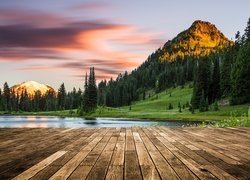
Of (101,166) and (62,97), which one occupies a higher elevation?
(62,97)

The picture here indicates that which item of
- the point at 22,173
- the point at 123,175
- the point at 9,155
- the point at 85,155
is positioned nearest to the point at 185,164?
the point at 123,175

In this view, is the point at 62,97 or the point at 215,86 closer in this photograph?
the point at 215,86

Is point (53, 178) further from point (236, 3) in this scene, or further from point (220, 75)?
point (220, 75)

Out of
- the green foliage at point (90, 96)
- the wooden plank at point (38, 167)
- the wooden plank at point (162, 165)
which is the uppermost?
the green foliage at point (90, 96)

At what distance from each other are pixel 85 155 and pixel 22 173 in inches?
70.9

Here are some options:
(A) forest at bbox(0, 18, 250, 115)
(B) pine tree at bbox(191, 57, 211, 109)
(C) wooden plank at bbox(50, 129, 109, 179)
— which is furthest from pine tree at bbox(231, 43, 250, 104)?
(C) wooden plank at bbox(50, 129, 109, 179)

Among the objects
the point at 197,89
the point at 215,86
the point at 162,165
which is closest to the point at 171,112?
the point at 197,89

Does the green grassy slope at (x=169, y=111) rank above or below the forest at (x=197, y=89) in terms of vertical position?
below

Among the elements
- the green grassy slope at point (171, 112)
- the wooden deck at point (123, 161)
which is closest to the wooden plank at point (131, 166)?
the wooden deck at point (123, 161)

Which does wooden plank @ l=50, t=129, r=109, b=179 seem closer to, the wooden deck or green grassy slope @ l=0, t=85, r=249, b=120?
the wooden deck

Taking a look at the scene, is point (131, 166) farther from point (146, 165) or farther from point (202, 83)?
point (202, 83)

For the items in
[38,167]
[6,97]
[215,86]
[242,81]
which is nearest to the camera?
[38,167]

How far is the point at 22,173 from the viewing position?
4641 millimetres

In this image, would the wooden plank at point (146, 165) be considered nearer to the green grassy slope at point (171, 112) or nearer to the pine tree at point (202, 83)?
the green grassy slope at point (171, 112)
